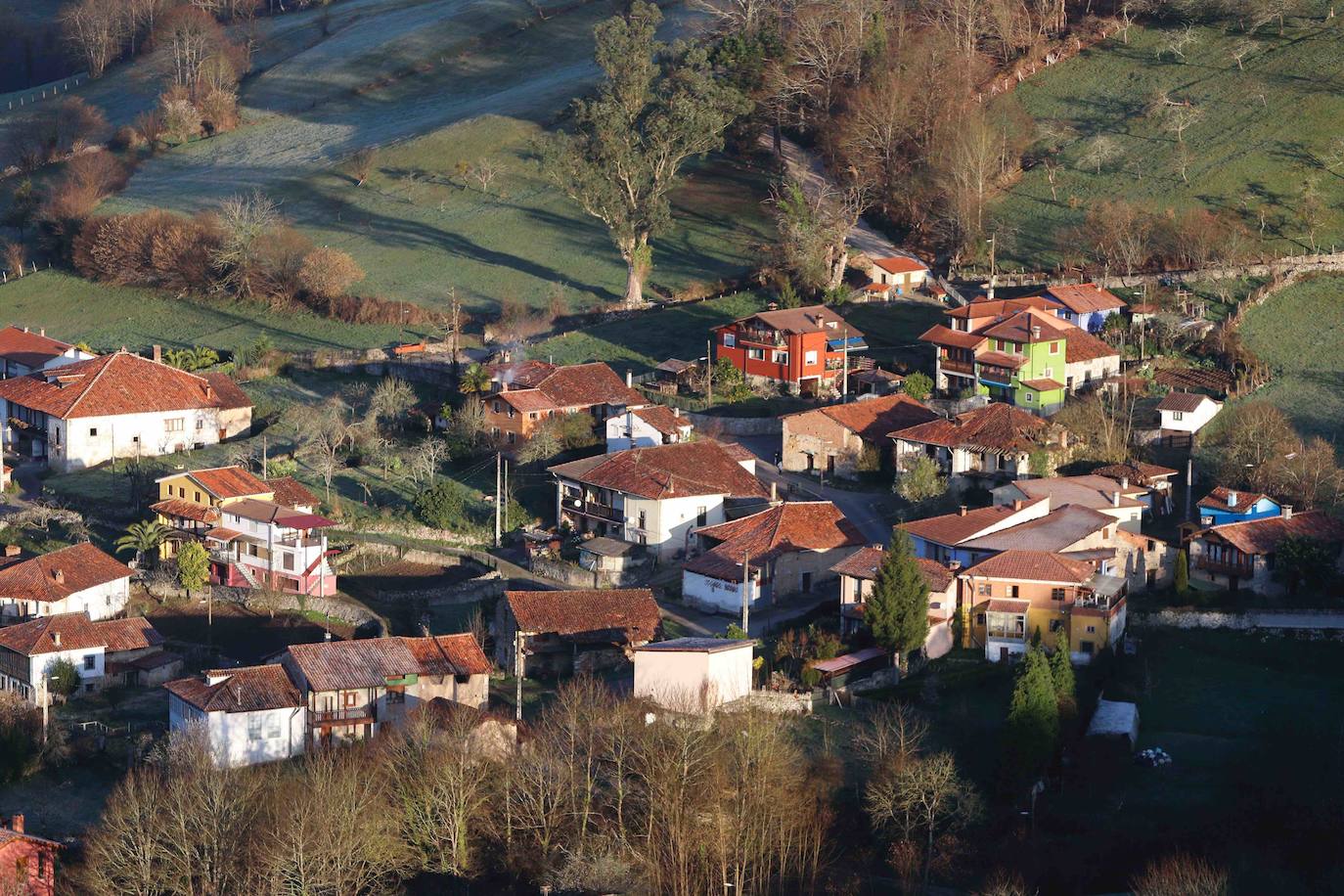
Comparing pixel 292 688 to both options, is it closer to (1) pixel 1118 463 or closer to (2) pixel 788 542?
(2) pixel 788 542

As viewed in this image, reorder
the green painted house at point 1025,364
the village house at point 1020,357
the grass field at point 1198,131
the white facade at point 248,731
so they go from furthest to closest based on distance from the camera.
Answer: the grass field at point 1198,131
the village house at point 1020,357
the green painted house at point 1025,364
the white facade at point 248,731

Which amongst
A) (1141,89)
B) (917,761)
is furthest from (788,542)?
(1141,89)

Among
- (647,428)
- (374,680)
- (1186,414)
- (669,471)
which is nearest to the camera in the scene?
(374,680)

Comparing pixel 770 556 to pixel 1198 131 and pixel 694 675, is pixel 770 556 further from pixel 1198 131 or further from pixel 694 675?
pixel 1198 131

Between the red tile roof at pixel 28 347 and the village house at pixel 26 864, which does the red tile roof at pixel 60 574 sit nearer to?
the village house at pixel 26 864

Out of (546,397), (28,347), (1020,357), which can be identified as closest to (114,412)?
(28,347)

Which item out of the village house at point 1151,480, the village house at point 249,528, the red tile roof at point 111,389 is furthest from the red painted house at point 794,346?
the red tile roof at point 111,389
